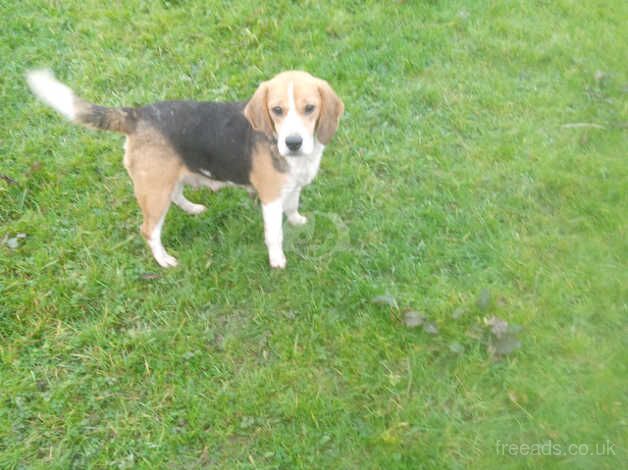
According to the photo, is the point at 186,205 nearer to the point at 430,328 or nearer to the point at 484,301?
the point at 430,328

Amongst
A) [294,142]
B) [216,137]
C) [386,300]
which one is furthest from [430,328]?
[216,137]

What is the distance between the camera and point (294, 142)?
11.8 feet

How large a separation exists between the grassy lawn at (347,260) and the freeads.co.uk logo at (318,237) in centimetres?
3

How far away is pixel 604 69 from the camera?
5.99m

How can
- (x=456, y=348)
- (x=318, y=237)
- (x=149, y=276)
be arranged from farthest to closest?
(x=318, y=237) → (x=149, y=276) → (x=456, y=348)

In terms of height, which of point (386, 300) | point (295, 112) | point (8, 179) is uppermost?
point (295, 112)

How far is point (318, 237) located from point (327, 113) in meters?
1.31

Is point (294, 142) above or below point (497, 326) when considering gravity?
above

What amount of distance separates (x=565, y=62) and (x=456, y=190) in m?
2.53

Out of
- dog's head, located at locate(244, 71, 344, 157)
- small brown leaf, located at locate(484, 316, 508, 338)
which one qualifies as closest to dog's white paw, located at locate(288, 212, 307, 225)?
dog's head, located at locate(244, 71, 344, 157)

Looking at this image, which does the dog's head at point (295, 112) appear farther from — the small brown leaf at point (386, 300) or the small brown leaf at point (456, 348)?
the small brown leaf at point (456, 348)

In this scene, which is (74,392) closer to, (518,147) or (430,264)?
(430,264)

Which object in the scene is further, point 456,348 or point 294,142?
point 456,348

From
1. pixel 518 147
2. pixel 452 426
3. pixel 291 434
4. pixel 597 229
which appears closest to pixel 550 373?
pixel 452 426
